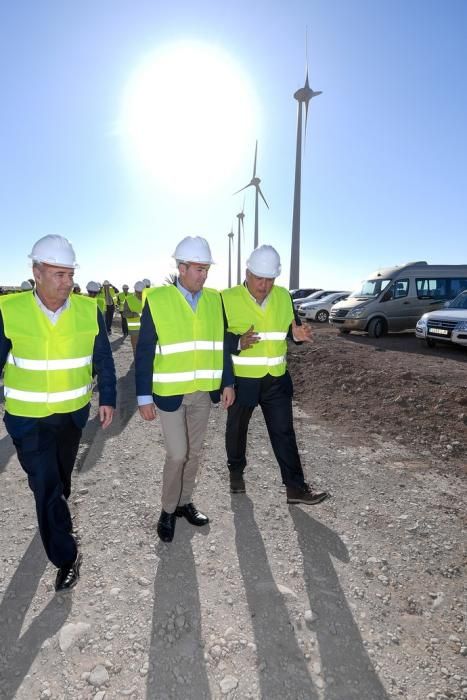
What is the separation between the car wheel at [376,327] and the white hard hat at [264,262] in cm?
1135

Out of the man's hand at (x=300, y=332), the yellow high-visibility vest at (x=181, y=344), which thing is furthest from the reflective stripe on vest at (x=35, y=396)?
the man's hand at (x=300, y=332)

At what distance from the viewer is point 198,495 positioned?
345cm

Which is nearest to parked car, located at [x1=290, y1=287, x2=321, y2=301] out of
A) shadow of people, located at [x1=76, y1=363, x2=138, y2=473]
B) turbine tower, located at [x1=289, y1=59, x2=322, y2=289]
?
turbine tower, located at [x1=289, y1=59, x2=322, y2=289]

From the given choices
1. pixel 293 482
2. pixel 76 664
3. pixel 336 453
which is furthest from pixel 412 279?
pixel 76 664

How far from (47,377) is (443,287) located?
14588mm

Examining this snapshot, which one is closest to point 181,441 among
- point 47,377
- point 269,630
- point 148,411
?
point 148,411

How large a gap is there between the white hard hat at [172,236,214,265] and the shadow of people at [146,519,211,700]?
1.91 metres

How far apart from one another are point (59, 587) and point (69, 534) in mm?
273

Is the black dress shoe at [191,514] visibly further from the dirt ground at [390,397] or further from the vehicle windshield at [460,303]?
the vehicle windshield at [460,303]

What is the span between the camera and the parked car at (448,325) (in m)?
10.1

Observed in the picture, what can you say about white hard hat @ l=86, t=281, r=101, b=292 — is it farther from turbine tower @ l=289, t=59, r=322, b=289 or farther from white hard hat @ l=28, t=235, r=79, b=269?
turbine tower @ l=289, t=59, r=322, b=289

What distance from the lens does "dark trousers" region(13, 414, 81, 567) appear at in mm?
2314

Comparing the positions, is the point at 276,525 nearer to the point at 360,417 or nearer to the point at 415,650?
the point at 415,650

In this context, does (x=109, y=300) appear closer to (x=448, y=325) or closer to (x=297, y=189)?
(x=448, y=325)
